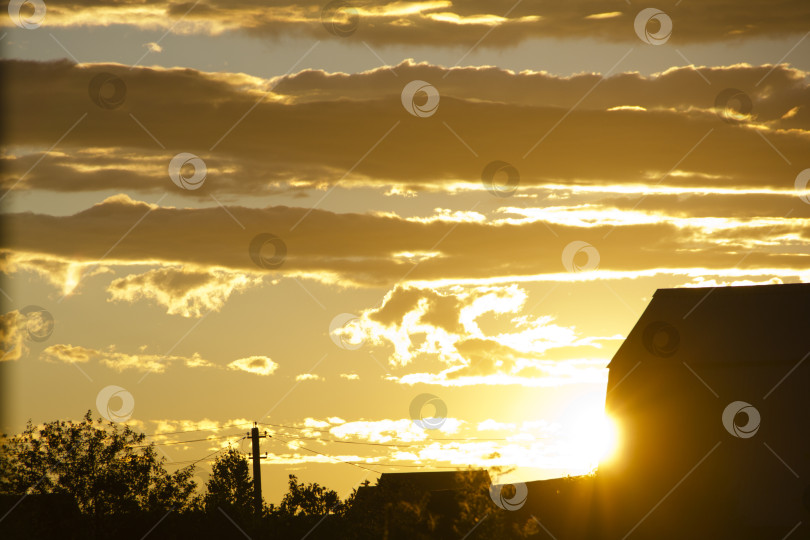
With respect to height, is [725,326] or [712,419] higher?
[725,326]

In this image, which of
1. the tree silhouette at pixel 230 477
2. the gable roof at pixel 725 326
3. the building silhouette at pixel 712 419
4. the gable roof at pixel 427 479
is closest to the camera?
the building silhouette at pixel 712 419

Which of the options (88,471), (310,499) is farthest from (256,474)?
(310,499)

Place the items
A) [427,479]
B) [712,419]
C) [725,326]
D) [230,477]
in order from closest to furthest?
[712,419], [725,326], [427,479], [230,477]

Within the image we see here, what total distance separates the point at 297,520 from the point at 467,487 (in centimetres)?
2856

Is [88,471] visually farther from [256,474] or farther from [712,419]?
[712,419]

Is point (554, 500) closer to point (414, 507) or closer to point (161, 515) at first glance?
point (414, 507)

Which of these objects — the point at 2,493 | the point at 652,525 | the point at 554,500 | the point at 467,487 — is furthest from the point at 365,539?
the point at 2,493

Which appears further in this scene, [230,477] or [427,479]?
[230,477]

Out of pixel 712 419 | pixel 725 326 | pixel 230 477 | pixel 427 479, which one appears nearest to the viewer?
pixel 712 419

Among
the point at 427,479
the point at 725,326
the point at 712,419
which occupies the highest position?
the point at 725,326

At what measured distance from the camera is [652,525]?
48781 mm

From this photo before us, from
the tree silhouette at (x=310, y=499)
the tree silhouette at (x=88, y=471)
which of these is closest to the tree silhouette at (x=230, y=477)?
the tree silhouette at (x=310, y=499)

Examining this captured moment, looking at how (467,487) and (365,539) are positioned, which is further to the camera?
(365,539)

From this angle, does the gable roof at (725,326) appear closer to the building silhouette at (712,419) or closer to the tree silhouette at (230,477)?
the building silhouette at (712,419)
